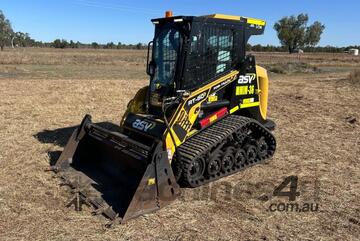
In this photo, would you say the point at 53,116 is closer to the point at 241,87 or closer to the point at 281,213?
the point at 241,87

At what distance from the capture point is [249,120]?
23.4 feet

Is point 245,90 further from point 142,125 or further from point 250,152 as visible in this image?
point 142,125

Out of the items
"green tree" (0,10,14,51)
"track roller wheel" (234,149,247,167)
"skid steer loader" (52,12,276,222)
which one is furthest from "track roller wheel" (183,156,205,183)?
"green tree" (0,10,14,51)

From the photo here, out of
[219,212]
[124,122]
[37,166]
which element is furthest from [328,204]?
[37,166]

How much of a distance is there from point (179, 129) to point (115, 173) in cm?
137

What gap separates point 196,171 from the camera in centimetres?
629

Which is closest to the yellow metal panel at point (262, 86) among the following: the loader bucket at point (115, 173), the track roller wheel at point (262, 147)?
the track roller wheel at point (262, 147)

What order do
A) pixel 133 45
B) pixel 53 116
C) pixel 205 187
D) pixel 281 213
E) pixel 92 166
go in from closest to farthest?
1. pixel 281 213
2. pixel 205 187
3. pixel 92 166
4. pixel 53 116
5. pixel 133 45

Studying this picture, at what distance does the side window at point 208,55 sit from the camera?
6.67 metres

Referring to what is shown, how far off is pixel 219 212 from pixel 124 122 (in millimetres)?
2759

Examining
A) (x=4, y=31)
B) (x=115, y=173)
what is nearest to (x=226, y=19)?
(x=115, y=173)

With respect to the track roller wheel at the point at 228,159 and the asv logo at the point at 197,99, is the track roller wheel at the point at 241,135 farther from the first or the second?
the asv logo at the point at 197,99

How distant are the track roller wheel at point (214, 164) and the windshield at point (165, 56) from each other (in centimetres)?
151

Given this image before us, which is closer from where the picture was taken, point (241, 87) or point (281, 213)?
point (281, 213)
